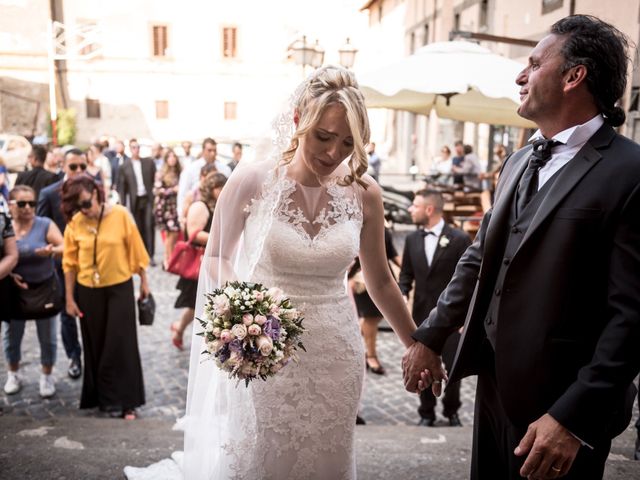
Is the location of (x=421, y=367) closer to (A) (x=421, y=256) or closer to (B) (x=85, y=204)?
(A) (x=421, y=256)

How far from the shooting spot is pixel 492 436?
2.28 meters

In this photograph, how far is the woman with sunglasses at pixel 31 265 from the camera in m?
5.23

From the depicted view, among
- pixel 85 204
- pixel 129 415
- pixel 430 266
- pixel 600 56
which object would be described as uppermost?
pixel 600 56

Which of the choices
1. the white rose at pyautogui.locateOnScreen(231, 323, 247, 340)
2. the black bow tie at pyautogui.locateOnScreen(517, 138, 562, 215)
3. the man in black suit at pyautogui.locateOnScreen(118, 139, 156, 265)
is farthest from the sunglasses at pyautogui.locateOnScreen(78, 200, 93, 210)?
the man in black suit at pyautogui.locateOnScreen(118, 139, 156, 265)

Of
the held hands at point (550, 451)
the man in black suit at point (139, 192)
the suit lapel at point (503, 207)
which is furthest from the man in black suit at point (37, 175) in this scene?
the held hands at point (550, 451)

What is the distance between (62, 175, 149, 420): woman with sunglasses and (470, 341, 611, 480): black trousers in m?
3.43

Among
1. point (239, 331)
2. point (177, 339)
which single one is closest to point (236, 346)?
point (239, 331)

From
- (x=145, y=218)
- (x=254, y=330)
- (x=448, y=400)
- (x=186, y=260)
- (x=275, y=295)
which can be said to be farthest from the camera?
(x=145, y=218)

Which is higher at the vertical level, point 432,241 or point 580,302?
point 580,302

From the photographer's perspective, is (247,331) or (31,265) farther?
(31,265)

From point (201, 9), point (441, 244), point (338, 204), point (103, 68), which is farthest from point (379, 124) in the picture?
point (338, 204)

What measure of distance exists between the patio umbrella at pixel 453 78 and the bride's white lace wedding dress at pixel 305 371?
4.74 meters

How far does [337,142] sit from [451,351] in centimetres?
288

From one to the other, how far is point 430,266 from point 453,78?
3113mm
